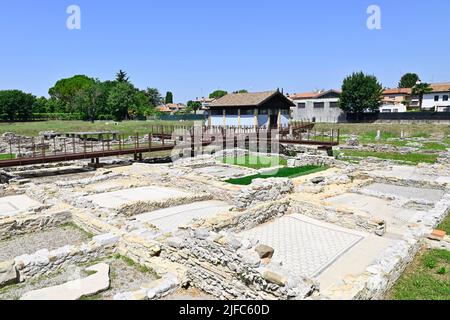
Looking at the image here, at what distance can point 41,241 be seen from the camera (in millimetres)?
10070

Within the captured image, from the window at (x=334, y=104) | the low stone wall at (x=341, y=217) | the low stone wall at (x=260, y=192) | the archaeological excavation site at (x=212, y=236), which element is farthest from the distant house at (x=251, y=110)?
the low stone wall at (x=341, y=217)

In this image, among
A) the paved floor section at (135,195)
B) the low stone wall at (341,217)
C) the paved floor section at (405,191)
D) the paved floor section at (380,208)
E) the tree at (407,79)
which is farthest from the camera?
the tree at (407,79)

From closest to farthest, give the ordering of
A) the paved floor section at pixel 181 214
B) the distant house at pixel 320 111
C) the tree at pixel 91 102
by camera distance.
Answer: the paved floor section at pixel 181 214, the distant house at pixel 320 111, the tree at pixel 91 102

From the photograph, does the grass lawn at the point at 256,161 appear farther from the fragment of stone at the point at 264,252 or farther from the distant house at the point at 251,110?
the fragment of stone at the point at 264,252

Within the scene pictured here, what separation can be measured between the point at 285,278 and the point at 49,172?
62.9 ft

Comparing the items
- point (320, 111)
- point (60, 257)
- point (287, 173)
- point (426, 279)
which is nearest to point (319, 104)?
point (320, 111)

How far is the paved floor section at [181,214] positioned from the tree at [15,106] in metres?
62.3

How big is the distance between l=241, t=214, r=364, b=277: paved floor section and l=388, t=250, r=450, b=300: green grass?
5.23 ft

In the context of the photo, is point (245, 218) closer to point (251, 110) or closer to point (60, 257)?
point (60, 257)

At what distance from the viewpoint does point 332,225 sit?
11.1 m

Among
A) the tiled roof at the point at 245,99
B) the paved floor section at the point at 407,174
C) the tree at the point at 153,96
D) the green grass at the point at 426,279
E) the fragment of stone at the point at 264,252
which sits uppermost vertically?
the tree at the point at 153,96

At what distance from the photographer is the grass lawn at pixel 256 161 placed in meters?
23.9

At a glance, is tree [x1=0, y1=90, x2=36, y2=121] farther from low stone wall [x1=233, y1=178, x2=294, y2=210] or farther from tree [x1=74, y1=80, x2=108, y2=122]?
low stone wall [x1=233, y1=178, x2=294, y2=210]

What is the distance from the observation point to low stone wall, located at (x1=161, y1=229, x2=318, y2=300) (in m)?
5.95
